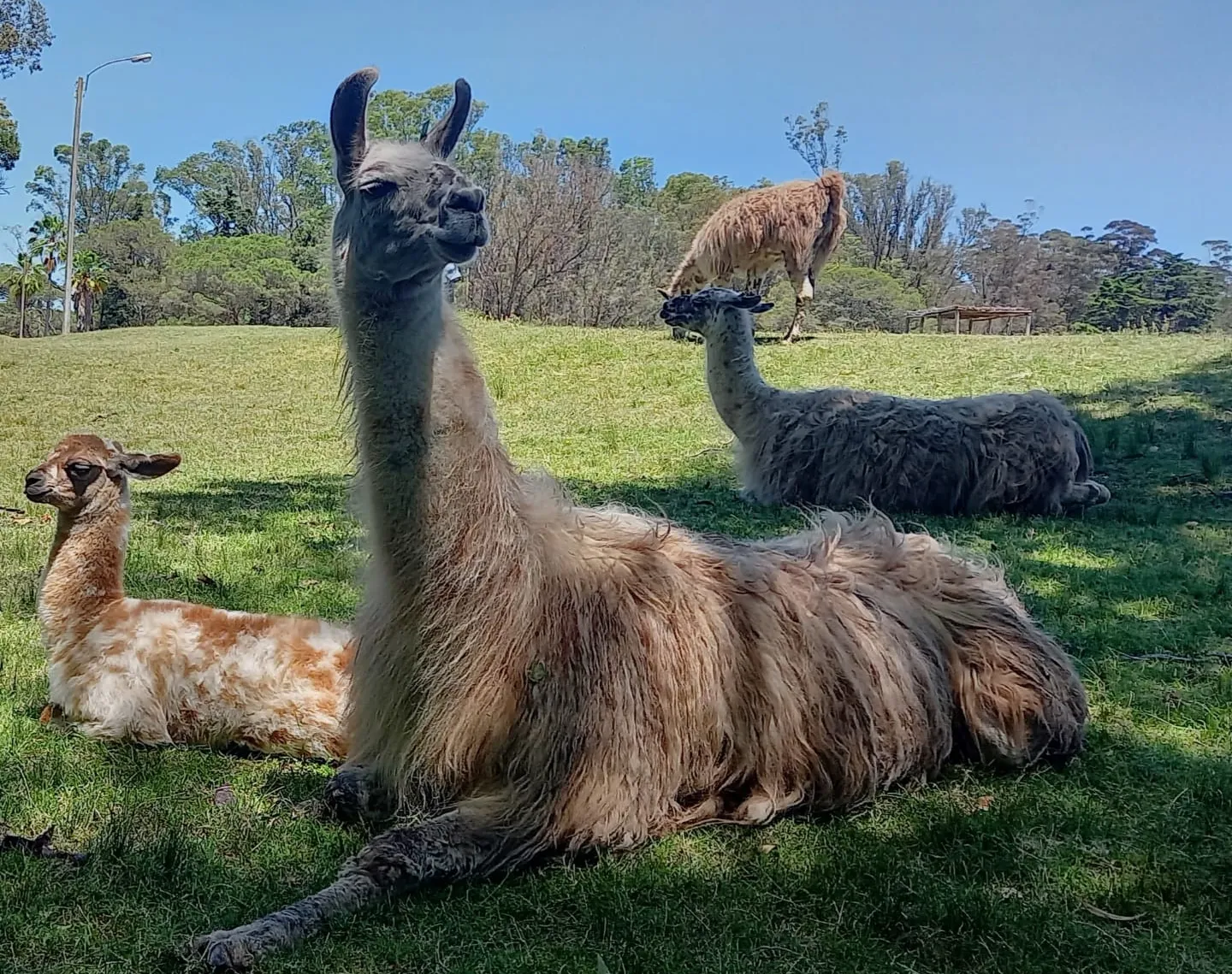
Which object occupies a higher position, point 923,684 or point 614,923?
point 923,684

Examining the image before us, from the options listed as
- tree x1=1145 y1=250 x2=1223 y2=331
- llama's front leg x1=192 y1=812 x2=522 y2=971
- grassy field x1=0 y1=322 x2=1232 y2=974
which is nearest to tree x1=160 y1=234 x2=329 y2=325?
tree x1=1145 y1=250 x2=1223 y2=331

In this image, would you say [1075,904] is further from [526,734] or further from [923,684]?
[526,734]

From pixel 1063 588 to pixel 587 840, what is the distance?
12.9 ft

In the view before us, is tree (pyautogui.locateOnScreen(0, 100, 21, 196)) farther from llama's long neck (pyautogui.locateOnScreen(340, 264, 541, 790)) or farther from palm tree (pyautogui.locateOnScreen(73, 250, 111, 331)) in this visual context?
llama's long neck (pyautogui.locateOnScreen(340, 264, 541, 790))

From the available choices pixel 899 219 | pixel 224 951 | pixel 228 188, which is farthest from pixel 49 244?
pixel 224 951

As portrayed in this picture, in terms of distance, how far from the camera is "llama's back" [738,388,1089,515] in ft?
26.7

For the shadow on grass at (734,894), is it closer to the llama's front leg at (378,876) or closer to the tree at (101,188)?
the llama's front leg at (378,876)

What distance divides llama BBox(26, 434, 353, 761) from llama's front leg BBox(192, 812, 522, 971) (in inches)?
35.2

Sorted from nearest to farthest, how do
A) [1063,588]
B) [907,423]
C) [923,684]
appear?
[923,684] < [1063,588] < [907,423]

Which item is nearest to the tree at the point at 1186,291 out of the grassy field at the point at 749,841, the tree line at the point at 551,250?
the tree line at the point at 551,250

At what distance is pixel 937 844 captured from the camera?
3.17m

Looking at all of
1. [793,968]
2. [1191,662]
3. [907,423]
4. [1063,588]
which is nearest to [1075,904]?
[793,968]

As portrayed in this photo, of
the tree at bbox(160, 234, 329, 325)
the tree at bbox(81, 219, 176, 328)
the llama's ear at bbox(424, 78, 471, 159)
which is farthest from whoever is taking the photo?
the tree at bbox(81, 219, 176, 328)

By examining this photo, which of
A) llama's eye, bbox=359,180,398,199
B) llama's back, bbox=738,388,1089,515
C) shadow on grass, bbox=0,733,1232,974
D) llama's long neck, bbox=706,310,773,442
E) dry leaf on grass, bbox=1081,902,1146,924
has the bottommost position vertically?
shadow on grass, bbox=0,733,1232,974
